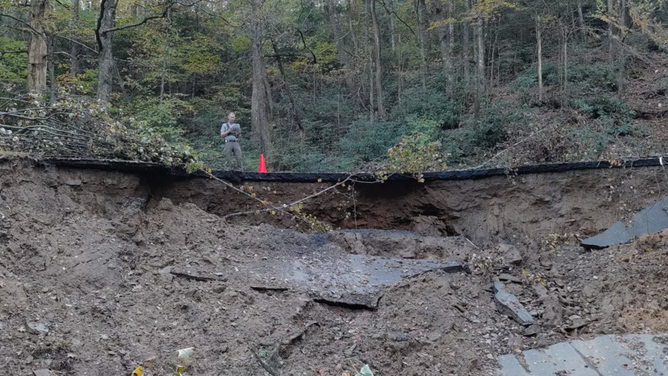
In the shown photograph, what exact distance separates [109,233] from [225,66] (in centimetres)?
1725

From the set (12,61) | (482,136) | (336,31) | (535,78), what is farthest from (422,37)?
(12,61)

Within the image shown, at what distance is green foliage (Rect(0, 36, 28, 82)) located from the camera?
15.3 metres

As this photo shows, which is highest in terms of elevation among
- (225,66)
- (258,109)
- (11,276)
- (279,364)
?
(225,66)

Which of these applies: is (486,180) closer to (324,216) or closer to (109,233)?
(324,216)

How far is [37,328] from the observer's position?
12.6ft

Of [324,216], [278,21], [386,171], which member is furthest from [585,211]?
[278,21]

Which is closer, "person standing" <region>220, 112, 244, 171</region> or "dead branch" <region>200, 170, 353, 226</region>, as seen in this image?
"dead branch" <region>200, 170, 353, 226</region>

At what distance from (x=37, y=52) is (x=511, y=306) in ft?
35.4

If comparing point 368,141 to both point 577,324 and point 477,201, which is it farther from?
point 577,324

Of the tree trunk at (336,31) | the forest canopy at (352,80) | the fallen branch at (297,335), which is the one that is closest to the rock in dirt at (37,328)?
the fallen branch at (297,335)

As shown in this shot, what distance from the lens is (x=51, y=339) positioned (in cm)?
380

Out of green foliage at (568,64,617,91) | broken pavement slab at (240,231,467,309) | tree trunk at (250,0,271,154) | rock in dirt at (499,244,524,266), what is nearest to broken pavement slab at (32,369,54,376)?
broken pavement slab at (240,231,467,309)

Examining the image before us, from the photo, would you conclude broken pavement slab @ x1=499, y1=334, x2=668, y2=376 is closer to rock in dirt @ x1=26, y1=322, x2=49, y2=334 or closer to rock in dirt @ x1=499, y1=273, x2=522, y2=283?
rock in dirt @ x1=499, y1=273, x2=522, y2=283

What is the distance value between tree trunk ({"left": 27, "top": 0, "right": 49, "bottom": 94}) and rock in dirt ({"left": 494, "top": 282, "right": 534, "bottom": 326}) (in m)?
9.98
